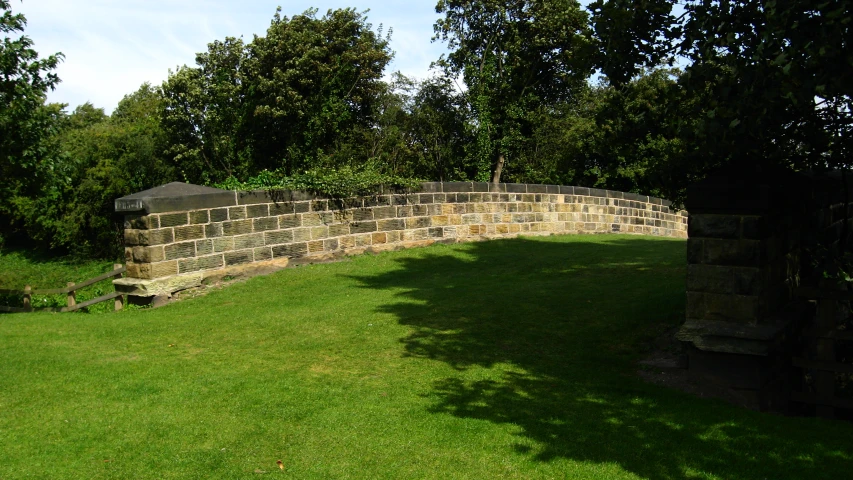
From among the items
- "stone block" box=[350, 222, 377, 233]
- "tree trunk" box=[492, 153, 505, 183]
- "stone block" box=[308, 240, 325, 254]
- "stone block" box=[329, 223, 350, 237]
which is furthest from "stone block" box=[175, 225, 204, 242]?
"tree trunk" box=[492, 153, 505, 183]

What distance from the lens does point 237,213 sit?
11633 millimetres

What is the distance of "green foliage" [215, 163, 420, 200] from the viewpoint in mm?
12945

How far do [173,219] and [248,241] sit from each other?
1.43m

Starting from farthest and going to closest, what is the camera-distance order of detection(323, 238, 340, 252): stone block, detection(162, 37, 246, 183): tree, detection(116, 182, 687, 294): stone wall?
detection(162, 37, 246, 183): tree < detection(323, 238, 340, 252): stone block < detection(116, 182, 687, 294): stone wall

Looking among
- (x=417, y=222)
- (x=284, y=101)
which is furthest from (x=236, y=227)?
(x=284, y=101)

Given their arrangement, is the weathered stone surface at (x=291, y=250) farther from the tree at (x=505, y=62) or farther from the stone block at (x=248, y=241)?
the tree at (x=505, y=62)

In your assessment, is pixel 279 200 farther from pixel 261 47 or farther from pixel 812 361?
pixel 261 47

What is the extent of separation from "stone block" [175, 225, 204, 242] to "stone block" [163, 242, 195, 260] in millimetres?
90

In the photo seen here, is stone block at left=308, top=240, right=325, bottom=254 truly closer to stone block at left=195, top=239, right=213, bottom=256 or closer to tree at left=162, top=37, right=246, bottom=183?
stone block at left=195, top=239, right=213, bottom=256

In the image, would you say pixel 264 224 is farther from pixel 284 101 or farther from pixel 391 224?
pixel 284 101

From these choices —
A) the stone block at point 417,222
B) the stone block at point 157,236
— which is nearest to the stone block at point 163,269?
the stone block at point 157,236

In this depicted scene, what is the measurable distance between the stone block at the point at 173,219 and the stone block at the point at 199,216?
0.34ft

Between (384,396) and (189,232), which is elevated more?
(189,232)

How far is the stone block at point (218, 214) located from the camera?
37.0 ft
